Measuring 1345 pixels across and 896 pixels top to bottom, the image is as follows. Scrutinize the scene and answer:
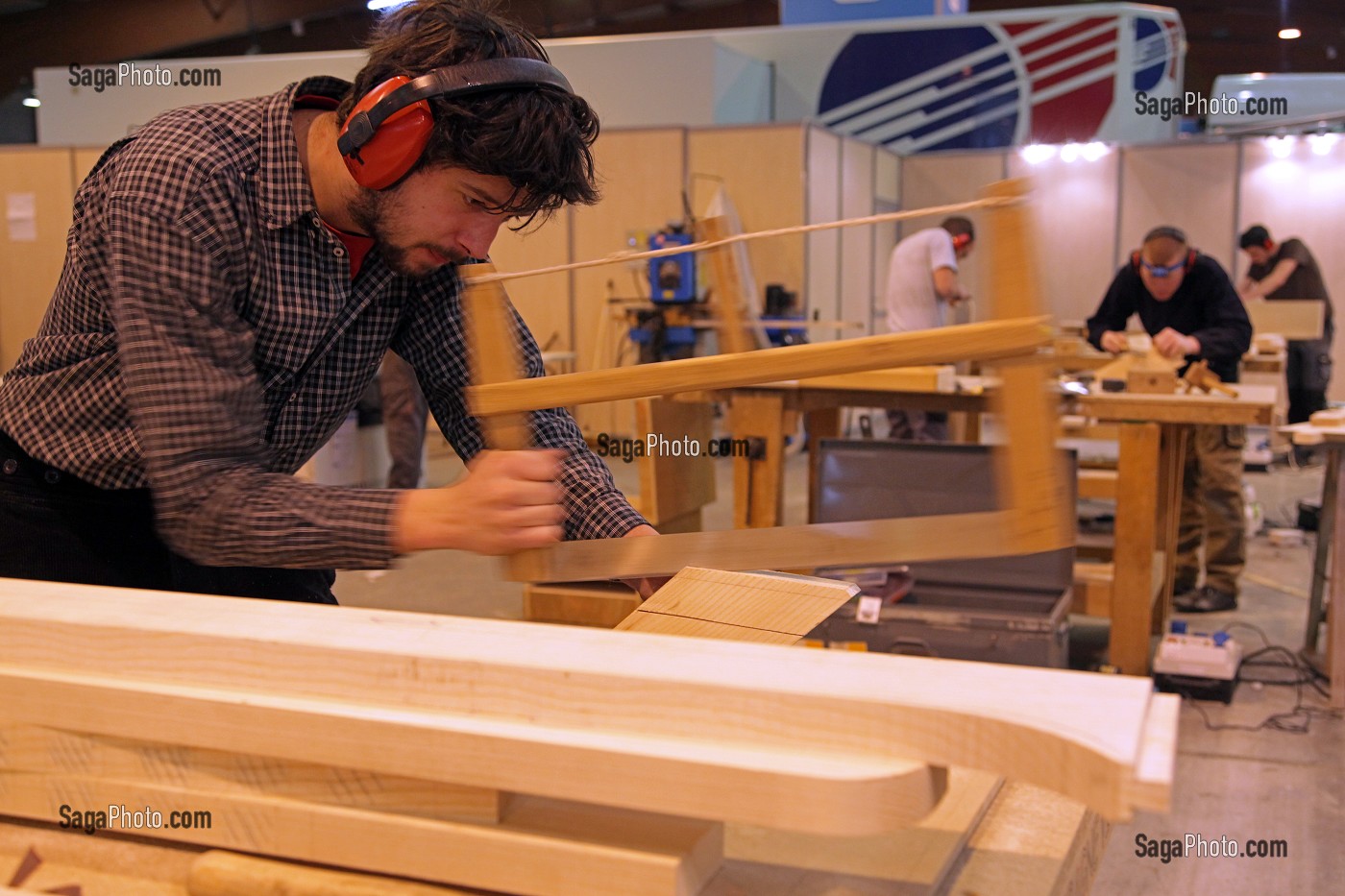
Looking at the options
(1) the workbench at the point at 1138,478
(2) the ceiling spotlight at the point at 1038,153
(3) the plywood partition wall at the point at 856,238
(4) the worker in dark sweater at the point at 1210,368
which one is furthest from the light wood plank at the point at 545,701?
(2) the ceiling spotlight at the point at 1038,153

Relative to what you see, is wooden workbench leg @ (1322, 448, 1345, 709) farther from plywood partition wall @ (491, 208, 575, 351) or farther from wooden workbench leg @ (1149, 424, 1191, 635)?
plywood partition wall @ (491, 208, 575, 351)

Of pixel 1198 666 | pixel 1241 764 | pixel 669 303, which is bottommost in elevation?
pixel 1241 764

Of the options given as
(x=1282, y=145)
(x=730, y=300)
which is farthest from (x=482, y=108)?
(x=1282, y=145)

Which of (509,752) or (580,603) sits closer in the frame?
(509,752)

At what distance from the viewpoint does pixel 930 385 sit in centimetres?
430

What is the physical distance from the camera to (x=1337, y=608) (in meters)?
3.82

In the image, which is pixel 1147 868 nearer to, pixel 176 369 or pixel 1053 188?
pixel 176 369

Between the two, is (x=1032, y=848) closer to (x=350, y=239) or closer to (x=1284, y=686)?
(x=350, y=239)

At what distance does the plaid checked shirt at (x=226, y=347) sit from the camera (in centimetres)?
128

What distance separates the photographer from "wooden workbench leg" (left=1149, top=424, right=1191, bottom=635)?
447 centimetres

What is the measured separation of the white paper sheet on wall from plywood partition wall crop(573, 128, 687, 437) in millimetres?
4234

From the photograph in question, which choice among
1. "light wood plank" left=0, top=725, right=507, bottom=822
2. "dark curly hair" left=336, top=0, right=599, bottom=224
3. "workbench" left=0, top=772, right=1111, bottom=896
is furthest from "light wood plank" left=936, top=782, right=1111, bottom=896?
"dark curly hair" left=336, top=0, right=599, bottom=224

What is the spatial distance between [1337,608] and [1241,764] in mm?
807

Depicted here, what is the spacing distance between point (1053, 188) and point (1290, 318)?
324 cm
